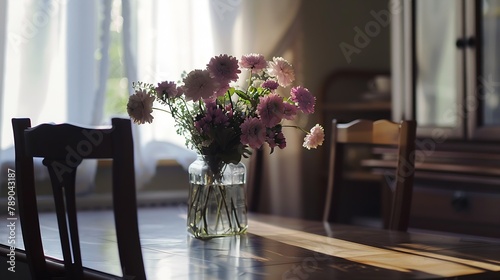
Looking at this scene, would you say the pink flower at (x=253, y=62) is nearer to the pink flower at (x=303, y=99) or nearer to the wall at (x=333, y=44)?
the pink flower at (x=303, y=99)

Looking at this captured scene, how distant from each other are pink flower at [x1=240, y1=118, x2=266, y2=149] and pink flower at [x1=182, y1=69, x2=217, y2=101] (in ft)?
0.34

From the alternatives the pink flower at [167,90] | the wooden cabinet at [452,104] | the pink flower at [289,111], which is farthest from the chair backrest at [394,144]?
the pink flower at [167,90]

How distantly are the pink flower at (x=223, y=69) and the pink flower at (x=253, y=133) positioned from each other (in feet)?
0.35

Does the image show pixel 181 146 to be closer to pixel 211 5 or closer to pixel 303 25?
pixel 211 5

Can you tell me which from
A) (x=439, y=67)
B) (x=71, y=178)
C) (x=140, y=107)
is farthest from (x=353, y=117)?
(x=71, y=178)

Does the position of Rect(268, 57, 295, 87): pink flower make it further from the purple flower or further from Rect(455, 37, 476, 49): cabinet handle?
Rect(455, 37, 476, 49): cabinet handle

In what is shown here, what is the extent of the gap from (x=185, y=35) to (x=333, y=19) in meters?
0.80

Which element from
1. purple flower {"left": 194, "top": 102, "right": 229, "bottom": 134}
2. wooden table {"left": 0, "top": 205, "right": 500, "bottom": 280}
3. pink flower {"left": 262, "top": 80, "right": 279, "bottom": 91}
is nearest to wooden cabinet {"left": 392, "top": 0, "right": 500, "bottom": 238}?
wooden table {"left": 0, "top": 205, "right": 500, "bottom": 280}

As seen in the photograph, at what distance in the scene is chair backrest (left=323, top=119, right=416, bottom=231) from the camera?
2.02 m

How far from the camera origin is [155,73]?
9.61 ft

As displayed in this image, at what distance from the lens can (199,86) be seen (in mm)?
1682

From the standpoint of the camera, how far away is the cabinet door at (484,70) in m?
2.57

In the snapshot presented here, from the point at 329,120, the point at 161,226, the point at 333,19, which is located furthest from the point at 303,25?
the point at 161,226

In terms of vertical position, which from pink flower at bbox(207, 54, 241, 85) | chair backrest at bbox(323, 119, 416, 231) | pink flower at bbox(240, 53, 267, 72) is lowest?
chair backrest at bbox(323, 119, 416, 231)
